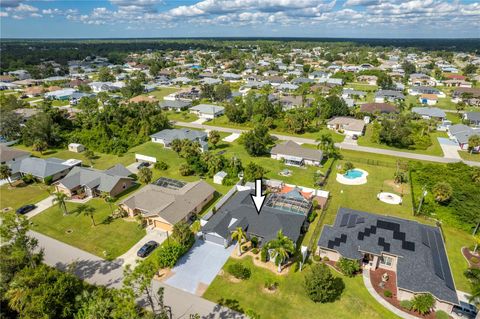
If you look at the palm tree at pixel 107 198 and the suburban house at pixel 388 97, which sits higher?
the suburban house at pixel 388 97

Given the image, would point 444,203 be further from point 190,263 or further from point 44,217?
point 44,217

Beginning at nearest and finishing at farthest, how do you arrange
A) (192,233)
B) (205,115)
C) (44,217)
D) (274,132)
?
(192,233) → (44,217) → (274,132) → (205,115)

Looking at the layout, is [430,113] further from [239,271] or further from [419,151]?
[239,271]

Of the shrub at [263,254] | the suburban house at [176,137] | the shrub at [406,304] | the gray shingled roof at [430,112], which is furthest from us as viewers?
the gray shingled roof at [430,112]

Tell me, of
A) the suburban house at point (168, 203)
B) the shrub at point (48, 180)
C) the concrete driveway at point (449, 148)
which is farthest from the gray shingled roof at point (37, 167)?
the concrete driveway at point (449, 148)

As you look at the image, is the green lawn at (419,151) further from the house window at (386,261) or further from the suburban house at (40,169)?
the suburban house at (40,169)

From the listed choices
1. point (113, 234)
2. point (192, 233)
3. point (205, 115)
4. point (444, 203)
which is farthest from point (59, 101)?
point (444, 203)
